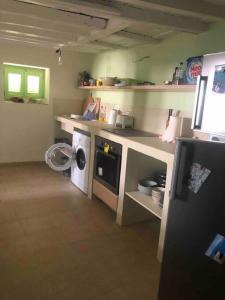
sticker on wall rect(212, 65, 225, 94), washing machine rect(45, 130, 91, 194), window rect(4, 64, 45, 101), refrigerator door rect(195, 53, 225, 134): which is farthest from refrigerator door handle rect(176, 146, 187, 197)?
window rect(4, 64, 45, 101)

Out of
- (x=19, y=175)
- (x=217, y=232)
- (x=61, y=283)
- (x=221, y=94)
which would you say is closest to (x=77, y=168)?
(x=19, y=175)

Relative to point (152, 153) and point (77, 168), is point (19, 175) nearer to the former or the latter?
point (77, 168)

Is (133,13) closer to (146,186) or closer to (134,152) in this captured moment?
(134,152)

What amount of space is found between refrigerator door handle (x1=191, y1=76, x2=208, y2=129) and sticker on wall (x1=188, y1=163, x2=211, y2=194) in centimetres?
86

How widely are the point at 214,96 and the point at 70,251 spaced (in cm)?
172

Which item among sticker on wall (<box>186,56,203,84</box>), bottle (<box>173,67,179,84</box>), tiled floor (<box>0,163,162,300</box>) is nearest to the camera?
tiled floor (<box>0,163,162,300</box>)

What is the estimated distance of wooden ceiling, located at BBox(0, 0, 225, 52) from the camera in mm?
2018

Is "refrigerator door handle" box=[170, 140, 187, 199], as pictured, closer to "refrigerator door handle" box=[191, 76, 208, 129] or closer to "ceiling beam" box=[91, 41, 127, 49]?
"refrigerator door handle" box=[191, 76, 208, 129]

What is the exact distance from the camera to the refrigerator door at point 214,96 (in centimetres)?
196

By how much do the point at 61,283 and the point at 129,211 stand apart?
1.09 metres

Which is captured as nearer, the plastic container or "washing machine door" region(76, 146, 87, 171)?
the plastic container

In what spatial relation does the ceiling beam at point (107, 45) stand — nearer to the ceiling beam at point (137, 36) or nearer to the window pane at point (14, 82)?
the ceiling beam at point (137, 36)

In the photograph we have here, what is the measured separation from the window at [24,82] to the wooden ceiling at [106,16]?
5.28 feet

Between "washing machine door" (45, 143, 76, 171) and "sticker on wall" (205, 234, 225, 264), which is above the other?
"sticker on wall" (205, 234, 225, 264)
